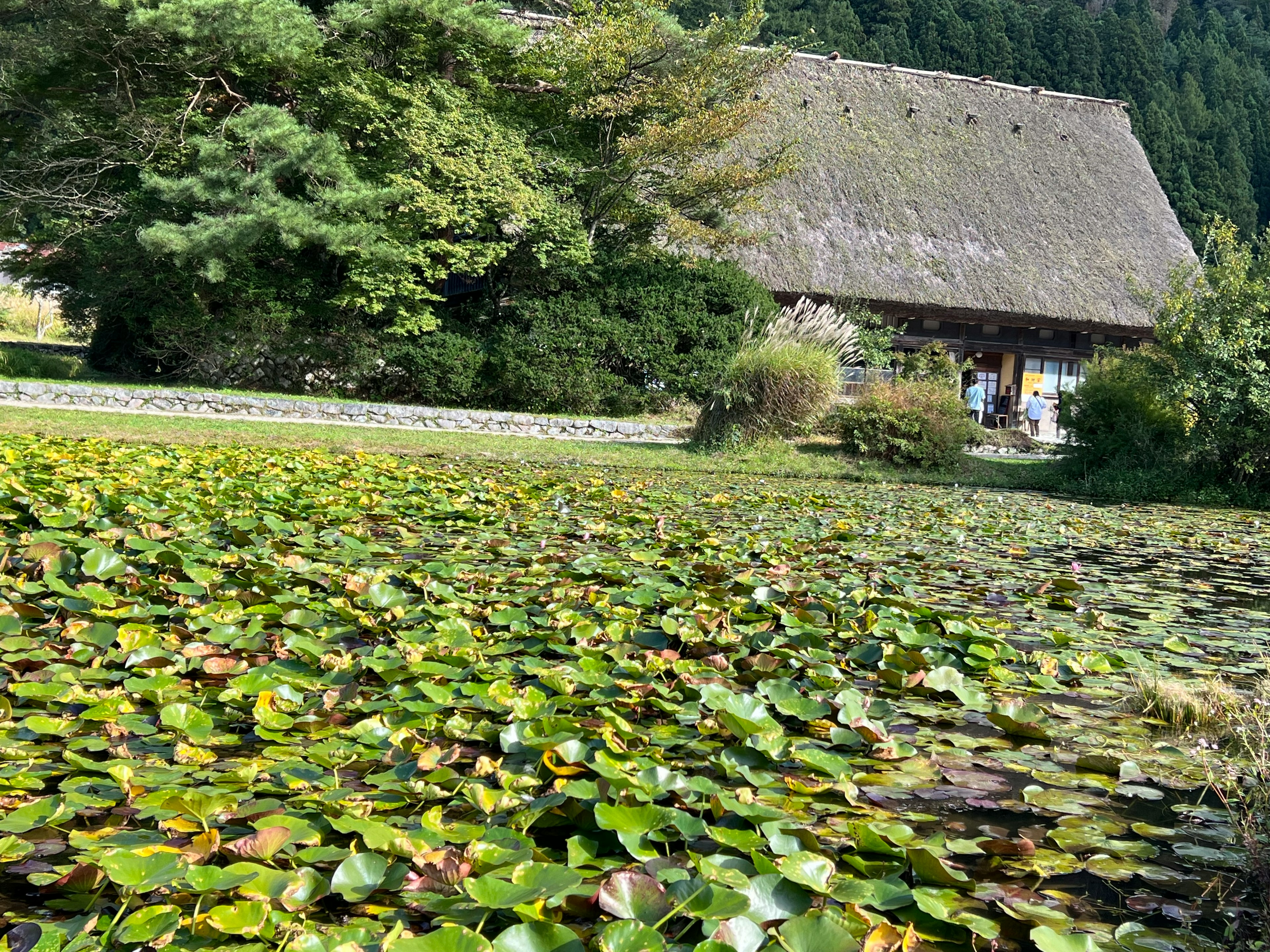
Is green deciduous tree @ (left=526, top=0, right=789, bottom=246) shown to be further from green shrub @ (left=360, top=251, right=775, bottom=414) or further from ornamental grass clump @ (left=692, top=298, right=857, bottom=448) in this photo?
ornamental grass clump @ (left=692, top=298, right=857, bottom=448)

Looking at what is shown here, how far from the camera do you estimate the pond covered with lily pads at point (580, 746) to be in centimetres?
163

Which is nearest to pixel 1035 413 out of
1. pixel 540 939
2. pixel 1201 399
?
pixel 1201 399

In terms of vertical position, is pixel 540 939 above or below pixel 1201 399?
A: below

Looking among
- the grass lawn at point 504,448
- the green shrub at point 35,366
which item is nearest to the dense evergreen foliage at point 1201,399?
the grass lawn at point 504,448

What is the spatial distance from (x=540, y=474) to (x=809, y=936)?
7.04 m

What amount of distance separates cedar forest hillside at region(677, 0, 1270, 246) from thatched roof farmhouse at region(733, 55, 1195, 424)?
7887 millimetres

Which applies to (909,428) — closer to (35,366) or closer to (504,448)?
(504,448)

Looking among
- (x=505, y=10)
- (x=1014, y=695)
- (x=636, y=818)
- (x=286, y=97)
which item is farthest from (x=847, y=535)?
(x=505, y=10)

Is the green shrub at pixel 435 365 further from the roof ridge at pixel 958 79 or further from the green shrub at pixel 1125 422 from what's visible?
the roof ridge at pixel 958 79

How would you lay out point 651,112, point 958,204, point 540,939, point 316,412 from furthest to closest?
1. point 958,204
2. point 651,112
3. point 316,412
4. point 540,939

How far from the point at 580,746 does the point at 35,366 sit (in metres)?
15.7

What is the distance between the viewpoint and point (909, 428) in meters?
Answer: 11.3

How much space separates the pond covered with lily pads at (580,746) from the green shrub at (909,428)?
6466 millimetres

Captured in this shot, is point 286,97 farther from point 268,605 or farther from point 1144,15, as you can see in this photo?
point 1144,15
